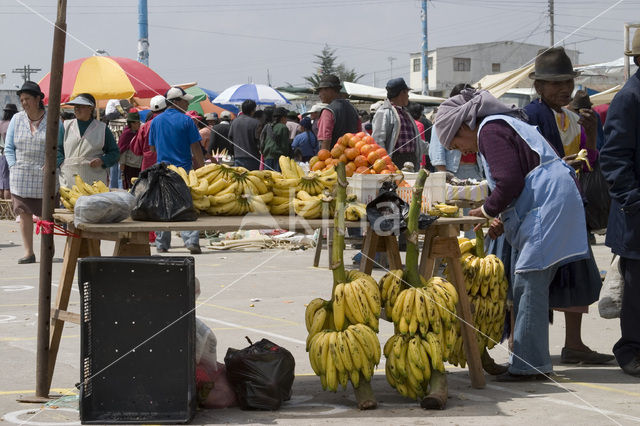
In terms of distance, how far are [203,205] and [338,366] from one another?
140 cm

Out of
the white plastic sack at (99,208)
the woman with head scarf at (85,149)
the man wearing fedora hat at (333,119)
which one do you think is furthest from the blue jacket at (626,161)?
the woman with head scarf at (85,149)

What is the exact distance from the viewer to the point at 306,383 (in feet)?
19.3

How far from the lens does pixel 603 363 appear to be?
6.49 meters

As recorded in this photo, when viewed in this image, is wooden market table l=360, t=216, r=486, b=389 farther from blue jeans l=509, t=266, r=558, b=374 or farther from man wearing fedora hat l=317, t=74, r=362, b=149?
man wearing fedora hat l=317, t=74, r=362, b=149

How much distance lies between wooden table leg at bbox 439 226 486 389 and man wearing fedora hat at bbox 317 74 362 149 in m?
5.17

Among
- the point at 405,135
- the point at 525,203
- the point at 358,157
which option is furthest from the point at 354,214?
the point at 405,135

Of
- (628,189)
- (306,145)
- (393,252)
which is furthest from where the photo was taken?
(306,145)

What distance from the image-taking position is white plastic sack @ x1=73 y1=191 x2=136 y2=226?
4918mm

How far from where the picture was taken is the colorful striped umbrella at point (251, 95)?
2408 cm

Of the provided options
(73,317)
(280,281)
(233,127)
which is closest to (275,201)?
(73,317)

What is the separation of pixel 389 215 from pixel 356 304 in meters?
0.67

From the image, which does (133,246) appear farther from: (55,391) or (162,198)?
(55,391)

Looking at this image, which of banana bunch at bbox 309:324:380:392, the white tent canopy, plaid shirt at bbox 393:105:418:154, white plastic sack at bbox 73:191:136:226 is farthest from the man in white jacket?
the white tent canopy

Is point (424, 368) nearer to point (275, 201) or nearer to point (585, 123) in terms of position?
point (275, 201)
